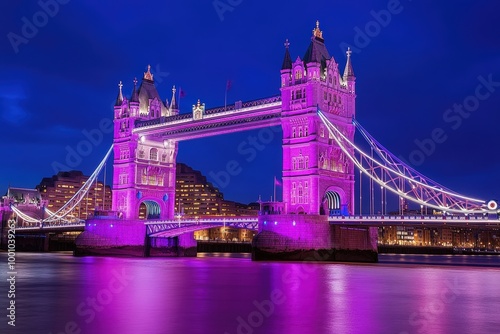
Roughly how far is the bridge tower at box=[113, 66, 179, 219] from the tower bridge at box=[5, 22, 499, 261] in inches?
9.4

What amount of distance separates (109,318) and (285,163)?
1787 inches

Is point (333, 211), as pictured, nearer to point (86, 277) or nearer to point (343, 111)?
point (343, 111)

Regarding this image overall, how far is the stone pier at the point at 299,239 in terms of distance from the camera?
56031mm

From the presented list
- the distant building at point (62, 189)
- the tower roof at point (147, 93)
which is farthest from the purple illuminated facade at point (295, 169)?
the distant building at point (62, 189)

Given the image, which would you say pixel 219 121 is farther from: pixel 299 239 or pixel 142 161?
pixel 299 239

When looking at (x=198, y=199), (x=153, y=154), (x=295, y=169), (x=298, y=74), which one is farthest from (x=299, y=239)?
(x=198, y=199)

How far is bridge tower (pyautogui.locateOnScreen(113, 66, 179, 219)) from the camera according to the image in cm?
7944

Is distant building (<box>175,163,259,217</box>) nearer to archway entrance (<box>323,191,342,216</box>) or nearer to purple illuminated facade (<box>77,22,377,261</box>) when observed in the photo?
purple illuminated facade (<box>77,22,377,261</box>)

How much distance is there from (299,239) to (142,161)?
30325 mm

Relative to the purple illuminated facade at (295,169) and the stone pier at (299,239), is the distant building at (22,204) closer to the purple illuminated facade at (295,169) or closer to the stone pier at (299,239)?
the purple illuminated facade at (295,169)

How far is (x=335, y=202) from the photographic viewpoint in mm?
63469

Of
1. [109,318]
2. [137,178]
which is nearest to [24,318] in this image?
[109,318]

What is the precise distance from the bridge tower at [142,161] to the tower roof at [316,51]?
84.8 feet

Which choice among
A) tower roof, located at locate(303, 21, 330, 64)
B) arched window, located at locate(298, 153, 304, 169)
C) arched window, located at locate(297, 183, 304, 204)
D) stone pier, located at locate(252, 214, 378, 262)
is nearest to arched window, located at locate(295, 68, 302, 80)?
tower roof, located at locate(303, 21, 330, 64)
